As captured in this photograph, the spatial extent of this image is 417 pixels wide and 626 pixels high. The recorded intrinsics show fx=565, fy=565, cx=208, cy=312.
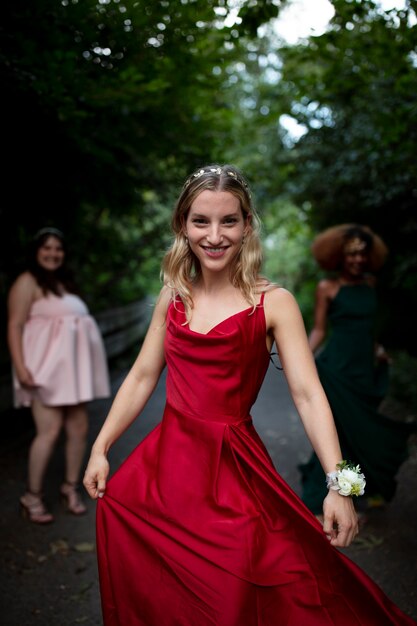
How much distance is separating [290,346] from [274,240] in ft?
76.0

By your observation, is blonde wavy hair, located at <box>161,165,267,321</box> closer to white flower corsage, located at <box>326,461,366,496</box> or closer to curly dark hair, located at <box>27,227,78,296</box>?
white flower corsage, located at <box>326,461,366,496</box>

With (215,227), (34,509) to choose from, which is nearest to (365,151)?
(215,227)

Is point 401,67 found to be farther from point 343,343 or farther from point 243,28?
point 343,343

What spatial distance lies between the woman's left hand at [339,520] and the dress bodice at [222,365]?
494 millimetres

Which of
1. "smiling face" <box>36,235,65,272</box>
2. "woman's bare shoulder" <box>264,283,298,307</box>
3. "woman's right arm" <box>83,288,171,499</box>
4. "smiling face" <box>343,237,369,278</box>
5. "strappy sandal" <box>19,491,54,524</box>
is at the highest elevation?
"smiling face" <box>36,235,65,272</box>

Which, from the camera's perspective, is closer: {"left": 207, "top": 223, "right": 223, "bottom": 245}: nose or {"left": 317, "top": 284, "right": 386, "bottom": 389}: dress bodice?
{"left": 207, "top": 223, "right": 223, "bottom": 245}: nose

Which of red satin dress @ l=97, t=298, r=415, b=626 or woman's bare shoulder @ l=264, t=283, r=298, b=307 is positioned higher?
woman's bare shoulder @ l=264, t=283, r=298, b=307

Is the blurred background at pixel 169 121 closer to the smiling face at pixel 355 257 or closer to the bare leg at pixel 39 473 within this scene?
the smiling face at pixel 355 257

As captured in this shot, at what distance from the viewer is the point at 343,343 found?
479 centimetres

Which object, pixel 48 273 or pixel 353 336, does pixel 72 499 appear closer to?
pixel 48 273

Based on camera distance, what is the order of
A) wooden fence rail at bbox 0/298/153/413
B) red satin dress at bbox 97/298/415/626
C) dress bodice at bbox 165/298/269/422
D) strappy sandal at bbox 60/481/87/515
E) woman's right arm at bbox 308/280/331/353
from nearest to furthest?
red satin dress at bbox 97/298/415/626 → dress bodice at bbox 165/298/269/422 → strappy sandal at bbox 60/481/87/515 → woman's right arm at bbox 308/280/331/353 → wooden fence rail at bbox 0/298/153/413

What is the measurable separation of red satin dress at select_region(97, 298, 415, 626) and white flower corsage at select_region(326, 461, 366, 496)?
165 millimetres

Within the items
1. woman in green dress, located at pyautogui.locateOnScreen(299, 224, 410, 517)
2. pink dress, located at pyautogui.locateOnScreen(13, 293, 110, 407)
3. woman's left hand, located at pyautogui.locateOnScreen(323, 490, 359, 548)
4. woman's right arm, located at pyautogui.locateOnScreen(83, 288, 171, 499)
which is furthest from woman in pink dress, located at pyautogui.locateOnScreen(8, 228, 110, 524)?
woman's left hand, located at pyautogui.locateOnScreen(323, 490, 359, 548)

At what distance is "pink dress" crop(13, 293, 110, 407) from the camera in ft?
15.0
